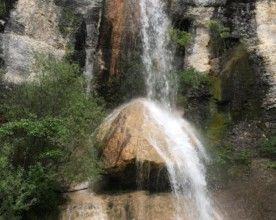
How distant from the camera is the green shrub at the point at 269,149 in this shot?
54.2ft

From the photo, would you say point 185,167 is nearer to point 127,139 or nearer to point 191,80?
point 127,139

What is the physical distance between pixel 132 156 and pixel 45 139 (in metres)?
2.43

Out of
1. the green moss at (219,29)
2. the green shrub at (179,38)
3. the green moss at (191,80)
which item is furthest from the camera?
the green shrub at (179,38)

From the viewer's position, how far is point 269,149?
54.5ft

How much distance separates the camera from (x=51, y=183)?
13430 millimetres

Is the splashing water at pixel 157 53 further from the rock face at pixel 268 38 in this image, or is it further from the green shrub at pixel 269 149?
the green shrub at pixel 269 149

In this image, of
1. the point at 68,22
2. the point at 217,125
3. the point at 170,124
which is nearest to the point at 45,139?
the point at 170,124

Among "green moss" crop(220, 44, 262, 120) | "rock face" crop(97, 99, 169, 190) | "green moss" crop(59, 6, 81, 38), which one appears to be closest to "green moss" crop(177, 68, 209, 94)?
"green moss" crop(220, 44, 262, 120)

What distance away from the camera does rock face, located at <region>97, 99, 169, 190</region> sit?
46.0ft

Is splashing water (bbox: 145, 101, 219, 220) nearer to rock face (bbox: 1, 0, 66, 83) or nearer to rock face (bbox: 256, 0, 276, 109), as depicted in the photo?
rock face (bbox: 256, 0, 276, 109)

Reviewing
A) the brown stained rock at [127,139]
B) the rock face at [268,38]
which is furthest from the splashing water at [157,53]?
the rock face at [268,38]

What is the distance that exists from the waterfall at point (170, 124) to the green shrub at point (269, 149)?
2.19 meters

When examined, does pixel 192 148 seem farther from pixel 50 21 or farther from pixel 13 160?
pixel 50 21

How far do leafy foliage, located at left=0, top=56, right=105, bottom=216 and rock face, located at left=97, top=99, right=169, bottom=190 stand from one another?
0.51 meters
